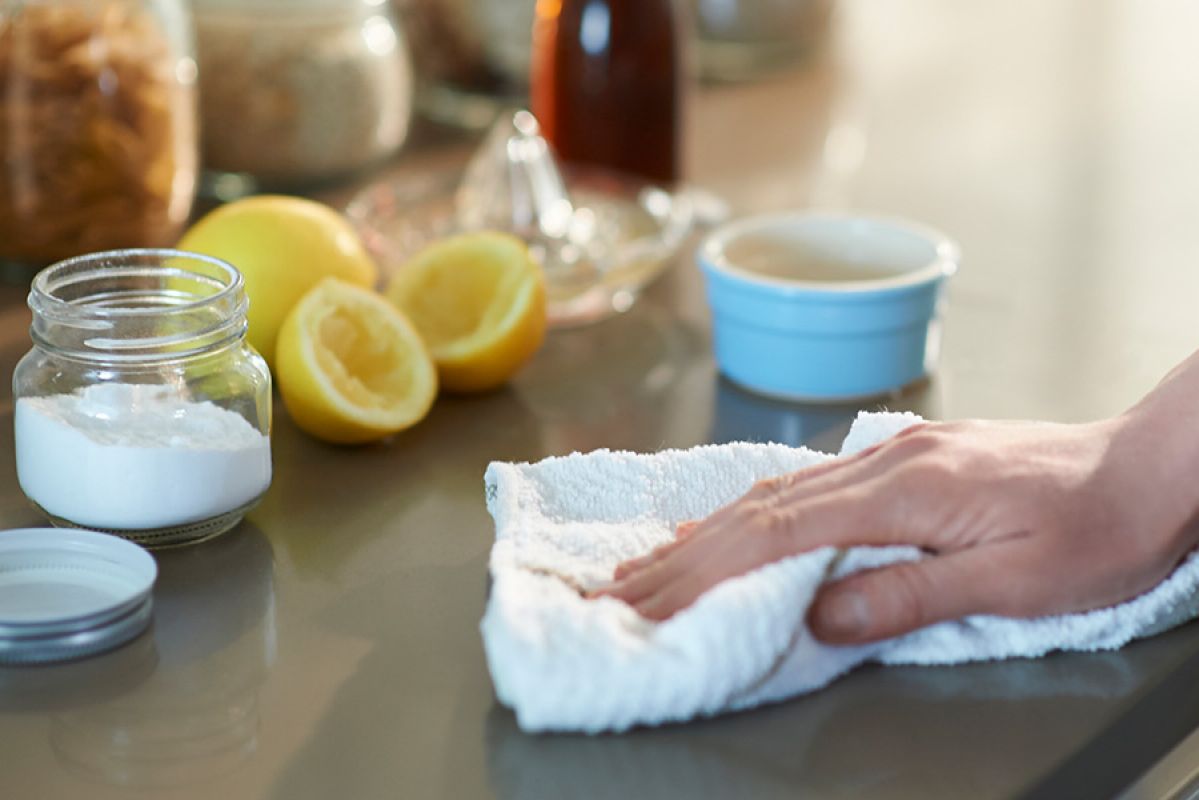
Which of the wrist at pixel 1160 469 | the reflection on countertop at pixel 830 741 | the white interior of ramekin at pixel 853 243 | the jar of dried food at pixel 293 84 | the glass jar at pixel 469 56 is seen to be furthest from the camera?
the glass jar at pixel 469 56

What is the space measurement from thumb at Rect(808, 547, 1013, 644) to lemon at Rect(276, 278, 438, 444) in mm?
359

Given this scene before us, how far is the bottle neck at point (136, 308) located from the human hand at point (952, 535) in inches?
Answer: 10.8

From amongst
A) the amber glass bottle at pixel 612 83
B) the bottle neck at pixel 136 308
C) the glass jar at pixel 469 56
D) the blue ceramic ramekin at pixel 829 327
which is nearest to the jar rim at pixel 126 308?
the bottle neck at pixel 136 308

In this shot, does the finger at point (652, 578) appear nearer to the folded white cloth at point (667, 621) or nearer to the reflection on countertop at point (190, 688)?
the folded white cloth at point (667, 621)

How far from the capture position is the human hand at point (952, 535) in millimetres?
716

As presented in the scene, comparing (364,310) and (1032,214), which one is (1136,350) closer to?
(1032,214)

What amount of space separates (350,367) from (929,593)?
44 centimetres

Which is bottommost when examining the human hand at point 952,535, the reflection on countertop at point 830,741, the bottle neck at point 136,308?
the reflection on countertop at point 830,741

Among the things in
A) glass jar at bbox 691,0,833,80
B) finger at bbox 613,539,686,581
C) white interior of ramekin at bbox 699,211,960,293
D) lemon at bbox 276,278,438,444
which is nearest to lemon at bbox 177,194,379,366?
lemon at bbox 276,278,438,444

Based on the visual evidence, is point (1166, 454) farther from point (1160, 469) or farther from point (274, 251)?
point (274, 251)

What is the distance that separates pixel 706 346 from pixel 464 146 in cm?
58

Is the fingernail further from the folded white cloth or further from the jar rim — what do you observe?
the jar rim

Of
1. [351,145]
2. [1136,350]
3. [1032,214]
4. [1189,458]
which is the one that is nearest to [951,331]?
[1136,350]

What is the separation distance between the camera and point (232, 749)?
0.68 metres
